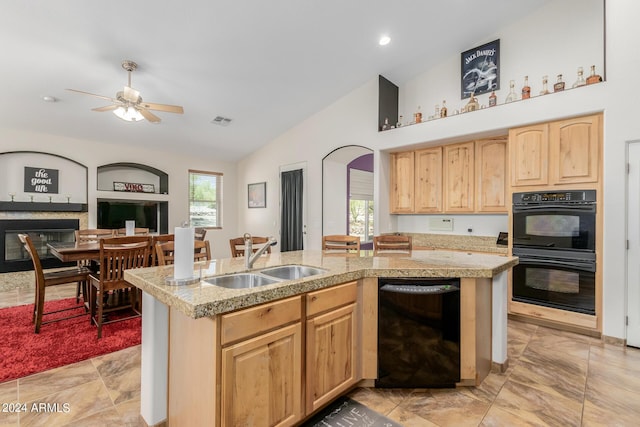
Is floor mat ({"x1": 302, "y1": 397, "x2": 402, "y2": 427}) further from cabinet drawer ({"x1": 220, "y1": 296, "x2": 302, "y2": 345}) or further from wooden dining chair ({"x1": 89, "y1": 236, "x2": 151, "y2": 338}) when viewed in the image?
wooden dining chair ({"x1": 89, "y1": 236, "x2": 151, "y2": 338})

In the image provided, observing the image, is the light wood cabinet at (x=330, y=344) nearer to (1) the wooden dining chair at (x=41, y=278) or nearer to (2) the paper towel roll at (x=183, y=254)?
(2) the paper towel roll at (x=183, y=254)

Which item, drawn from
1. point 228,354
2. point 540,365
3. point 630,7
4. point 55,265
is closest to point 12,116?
point 55,265

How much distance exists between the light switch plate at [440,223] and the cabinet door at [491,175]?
2.07 ft

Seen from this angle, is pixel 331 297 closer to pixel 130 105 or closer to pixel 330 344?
pixel 330 344

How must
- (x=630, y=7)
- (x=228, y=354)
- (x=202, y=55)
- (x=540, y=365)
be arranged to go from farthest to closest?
1. (x=202, y=55)
2. (x=630, y=7)
3. (x=540, y=365)
4. (x=228, y=354)

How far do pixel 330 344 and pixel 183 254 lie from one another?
1004 mm

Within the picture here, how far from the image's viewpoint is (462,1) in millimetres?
3492

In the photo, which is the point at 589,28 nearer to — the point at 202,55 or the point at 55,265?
the point at 202,55

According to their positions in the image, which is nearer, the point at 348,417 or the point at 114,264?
the point at 348,417

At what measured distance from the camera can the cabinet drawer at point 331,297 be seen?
A: 175cm

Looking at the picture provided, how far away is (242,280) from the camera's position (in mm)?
1925

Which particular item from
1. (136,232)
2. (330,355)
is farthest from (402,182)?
(136,232)

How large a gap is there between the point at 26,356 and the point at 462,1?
217 inches

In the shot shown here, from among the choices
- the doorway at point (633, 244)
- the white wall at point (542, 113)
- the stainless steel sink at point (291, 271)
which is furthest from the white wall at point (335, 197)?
the doorway at point (633, 244)
